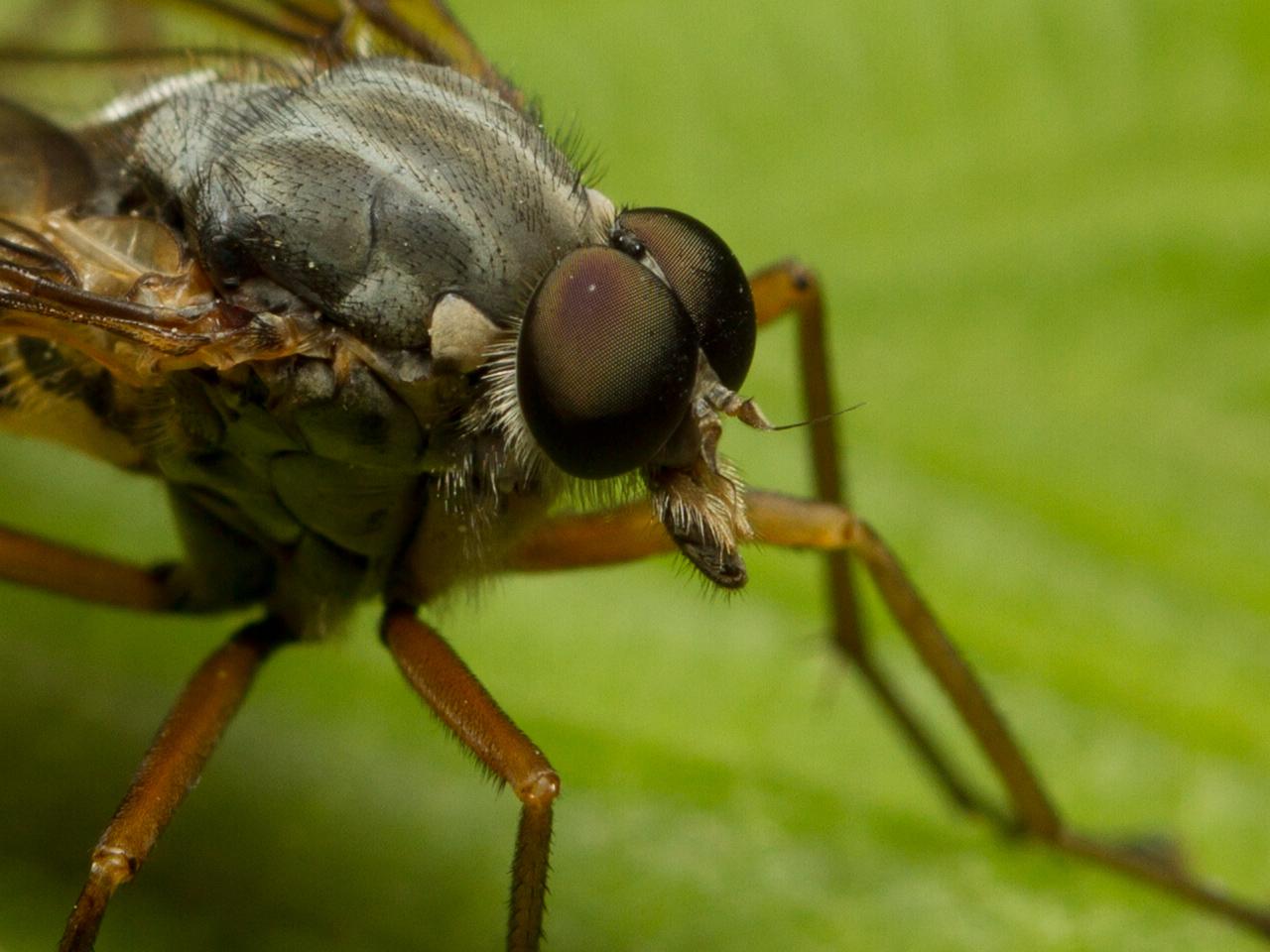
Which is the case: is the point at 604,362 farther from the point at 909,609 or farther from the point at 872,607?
the point at 872,607

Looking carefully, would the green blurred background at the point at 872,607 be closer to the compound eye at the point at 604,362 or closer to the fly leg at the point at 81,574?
the fly leg at the point at 81,574

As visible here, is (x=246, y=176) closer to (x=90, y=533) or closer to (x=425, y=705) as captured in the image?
(x=425, y=705)

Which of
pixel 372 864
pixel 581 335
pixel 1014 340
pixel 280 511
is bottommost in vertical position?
pixel 372 864

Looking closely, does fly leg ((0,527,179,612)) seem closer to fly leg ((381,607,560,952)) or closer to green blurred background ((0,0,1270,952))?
green blurred background ((0,0,1270,952))

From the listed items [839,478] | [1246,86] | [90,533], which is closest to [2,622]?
[90,533]

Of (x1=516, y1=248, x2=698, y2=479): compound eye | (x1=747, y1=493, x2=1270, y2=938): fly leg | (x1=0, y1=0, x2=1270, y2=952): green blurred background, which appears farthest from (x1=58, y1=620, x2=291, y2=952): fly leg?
(x1=747, y1=493, x2=1270, y2=938): fly leg

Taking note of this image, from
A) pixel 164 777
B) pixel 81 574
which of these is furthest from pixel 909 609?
pixel 81 574
